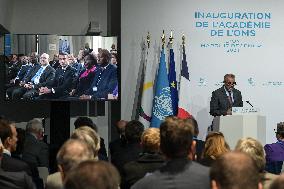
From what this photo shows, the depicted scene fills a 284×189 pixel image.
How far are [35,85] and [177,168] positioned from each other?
6.66 m

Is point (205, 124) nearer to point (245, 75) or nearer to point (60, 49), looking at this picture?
point (245, 75)

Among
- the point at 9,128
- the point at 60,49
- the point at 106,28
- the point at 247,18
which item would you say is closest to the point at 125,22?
the point at 106,28

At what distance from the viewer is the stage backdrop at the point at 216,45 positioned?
10.3 metres

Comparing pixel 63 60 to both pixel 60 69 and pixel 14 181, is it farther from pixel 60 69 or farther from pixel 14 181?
pixel 14 181

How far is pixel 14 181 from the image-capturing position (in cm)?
371

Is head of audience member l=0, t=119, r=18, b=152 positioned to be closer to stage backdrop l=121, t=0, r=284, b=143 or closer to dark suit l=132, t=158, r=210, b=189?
dark suit l=132, t=158, r=210, b=189

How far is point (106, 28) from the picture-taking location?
1068cm

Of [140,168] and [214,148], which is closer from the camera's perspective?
[140,168]

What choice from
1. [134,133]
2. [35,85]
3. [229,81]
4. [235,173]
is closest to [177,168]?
[235,173]

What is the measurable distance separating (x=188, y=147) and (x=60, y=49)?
662cm

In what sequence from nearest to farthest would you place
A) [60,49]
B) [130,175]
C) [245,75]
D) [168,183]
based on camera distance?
[168,183], [130,175], [60,49], [245,75]

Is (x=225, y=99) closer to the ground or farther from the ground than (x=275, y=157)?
farther from the ground

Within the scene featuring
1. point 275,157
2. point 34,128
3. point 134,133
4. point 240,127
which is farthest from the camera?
point 240,127

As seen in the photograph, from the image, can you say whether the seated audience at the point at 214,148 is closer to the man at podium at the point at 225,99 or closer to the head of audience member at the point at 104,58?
the man at podium at the point at 225,99
